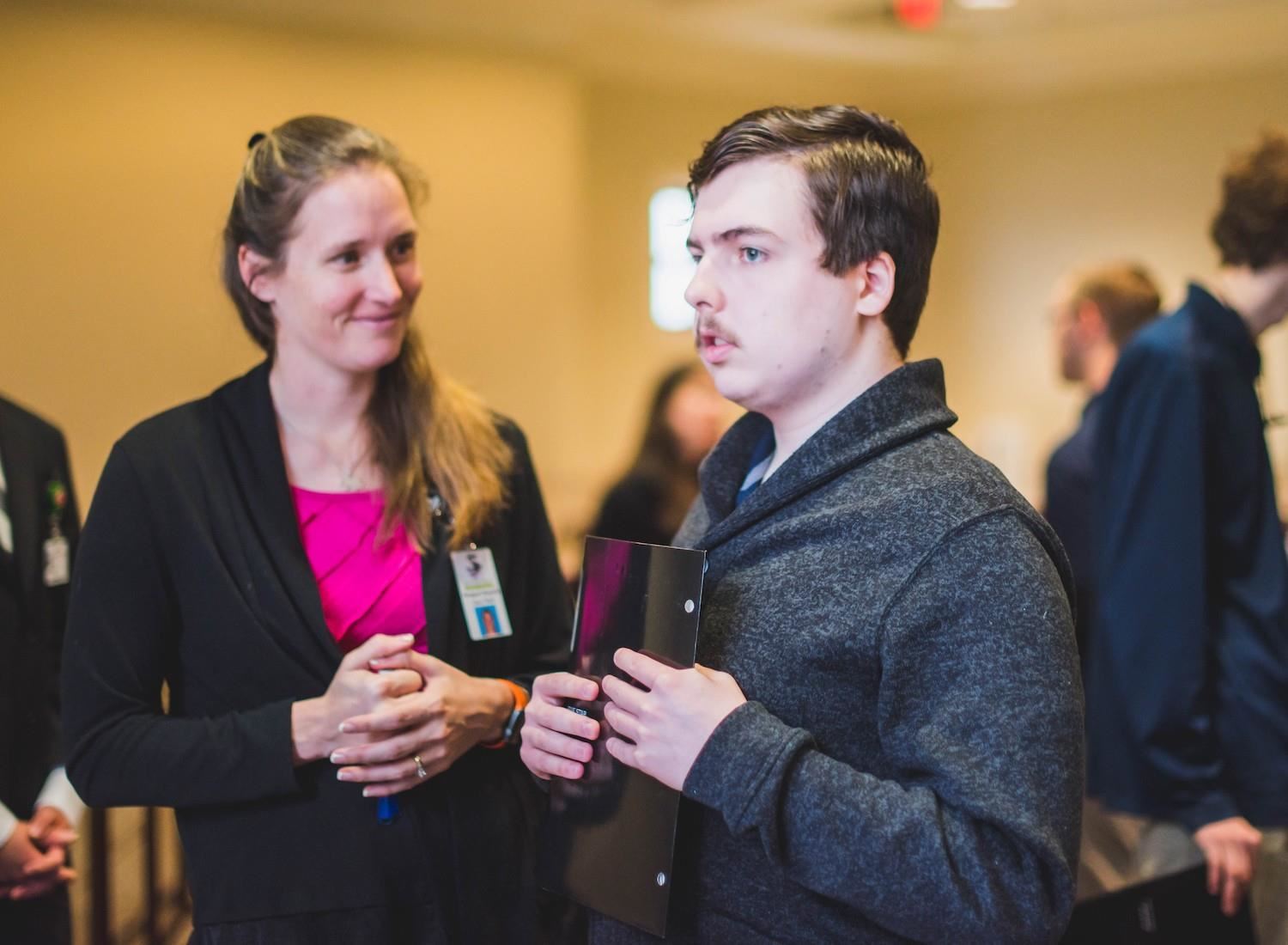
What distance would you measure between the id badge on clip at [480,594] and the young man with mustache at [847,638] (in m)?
0.39

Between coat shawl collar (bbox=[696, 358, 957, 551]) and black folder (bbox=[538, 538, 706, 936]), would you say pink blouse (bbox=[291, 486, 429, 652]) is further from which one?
coat shawl collar (bbox=[696, 358, 957, 551])

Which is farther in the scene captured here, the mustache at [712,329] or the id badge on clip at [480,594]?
the id badge on clip at [480,594]

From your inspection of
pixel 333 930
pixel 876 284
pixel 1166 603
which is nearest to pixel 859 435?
pixel 876 284

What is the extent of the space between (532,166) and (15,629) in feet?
12.9

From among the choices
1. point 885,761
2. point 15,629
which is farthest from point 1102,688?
point 15,629

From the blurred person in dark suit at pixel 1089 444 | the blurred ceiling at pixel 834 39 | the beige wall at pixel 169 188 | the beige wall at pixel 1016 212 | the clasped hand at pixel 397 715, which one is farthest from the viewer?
the beige wall at pixel 1016 212

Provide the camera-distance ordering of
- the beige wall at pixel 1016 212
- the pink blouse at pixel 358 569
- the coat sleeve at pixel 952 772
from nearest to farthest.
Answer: the coat sleeve at pixel 952 772, the pink blouse at pixel 358 569, the beige wall at pixel 1016 212

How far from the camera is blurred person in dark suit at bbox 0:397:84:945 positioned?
1780mm

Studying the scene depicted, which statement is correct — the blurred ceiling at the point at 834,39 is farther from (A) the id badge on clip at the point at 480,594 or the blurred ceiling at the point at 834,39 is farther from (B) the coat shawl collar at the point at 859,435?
(B) the coat shawl collar at the point at 859,435

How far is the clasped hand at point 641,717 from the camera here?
108cm

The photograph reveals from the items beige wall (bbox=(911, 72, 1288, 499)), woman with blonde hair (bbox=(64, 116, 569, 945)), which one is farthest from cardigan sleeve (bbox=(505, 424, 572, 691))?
beige wall (bbox=(911, 72, 1288, 499))

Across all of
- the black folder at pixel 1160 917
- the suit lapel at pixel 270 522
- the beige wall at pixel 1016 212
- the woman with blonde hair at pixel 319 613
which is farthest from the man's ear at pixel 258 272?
the beige wall at pixel 1016 212

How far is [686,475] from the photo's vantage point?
134 inches

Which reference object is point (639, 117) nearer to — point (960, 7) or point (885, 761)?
point (960, 7)
